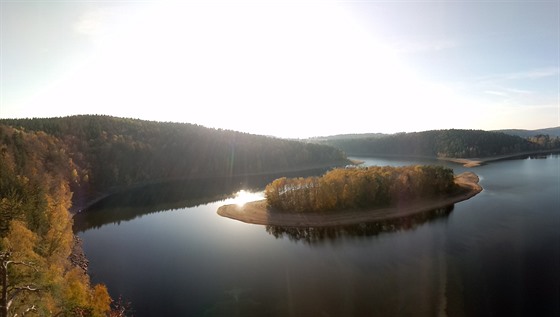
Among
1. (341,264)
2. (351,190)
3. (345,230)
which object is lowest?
(341,264)

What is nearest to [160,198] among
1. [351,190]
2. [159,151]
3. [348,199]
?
[159,151]

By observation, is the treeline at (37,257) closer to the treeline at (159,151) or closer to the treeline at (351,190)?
the treeline at (351,190)

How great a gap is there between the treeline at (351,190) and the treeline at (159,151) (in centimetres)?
7795

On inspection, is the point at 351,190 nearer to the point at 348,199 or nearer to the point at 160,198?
the point at 348,199

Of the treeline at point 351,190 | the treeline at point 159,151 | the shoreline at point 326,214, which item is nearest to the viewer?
the shoreline at point 326,214

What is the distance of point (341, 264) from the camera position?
47344 millimetres

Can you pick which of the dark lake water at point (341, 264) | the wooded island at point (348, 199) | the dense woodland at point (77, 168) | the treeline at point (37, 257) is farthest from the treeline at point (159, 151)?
the wooded island at point (348, 199)

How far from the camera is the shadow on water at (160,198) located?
84.1 meters

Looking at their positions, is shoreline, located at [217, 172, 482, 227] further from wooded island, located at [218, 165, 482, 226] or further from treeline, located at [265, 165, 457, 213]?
treeline, located at [265, 165, 457, 213]

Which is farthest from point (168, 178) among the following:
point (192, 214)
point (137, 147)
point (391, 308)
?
point (391, 308)

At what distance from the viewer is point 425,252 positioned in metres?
50.3

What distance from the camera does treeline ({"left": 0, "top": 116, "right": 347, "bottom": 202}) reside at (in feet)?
422

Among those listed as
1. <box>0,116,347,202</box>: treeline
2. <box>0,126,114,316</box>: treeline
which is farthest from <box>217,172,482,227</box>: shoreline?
<box>0,116,347,202</box>: treeline

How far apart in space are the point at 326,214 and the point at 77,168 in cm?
9506
